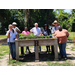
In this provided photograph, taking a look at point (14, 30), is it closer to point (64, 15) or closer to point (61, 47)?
point (61, 47)

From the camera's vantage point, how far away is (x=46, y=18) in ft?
137

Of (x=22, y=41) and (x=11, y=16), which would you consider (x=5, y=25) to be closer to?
(x=11, y=16)

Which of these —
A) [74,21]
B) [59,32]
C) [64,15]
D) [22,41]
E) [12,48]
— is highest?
[64,15]

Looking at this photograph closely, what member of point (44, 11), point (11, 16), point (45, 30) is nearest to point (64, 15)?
point (44, 11)

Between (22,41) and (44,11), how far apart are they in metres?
38.1

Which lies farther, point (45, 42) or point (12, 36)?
point (12, 36)

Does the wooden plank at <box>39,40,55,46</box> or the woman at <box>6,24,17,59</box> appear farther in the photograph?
the woman at <box>6,24,17,59</box>

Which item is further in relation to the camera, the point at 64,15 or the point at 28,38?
the point at 64,15

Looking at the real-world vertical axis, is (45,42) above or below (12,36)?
below

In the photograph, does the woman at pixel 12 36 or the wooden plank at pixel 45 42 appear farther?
the woman at pixel 12 36

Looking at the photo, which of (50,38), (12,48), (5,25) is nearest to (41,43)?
(50,38)

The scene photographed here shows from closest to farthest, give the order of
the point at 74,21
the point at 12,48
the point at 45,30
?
the point at 12,48 < the point at 45,30 < the point at 74,21

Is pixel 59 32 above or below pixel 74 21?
below

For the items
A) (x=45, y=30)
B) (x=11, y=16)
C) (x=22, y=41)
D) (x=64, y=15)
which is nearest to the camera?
(x=22, y=41)
